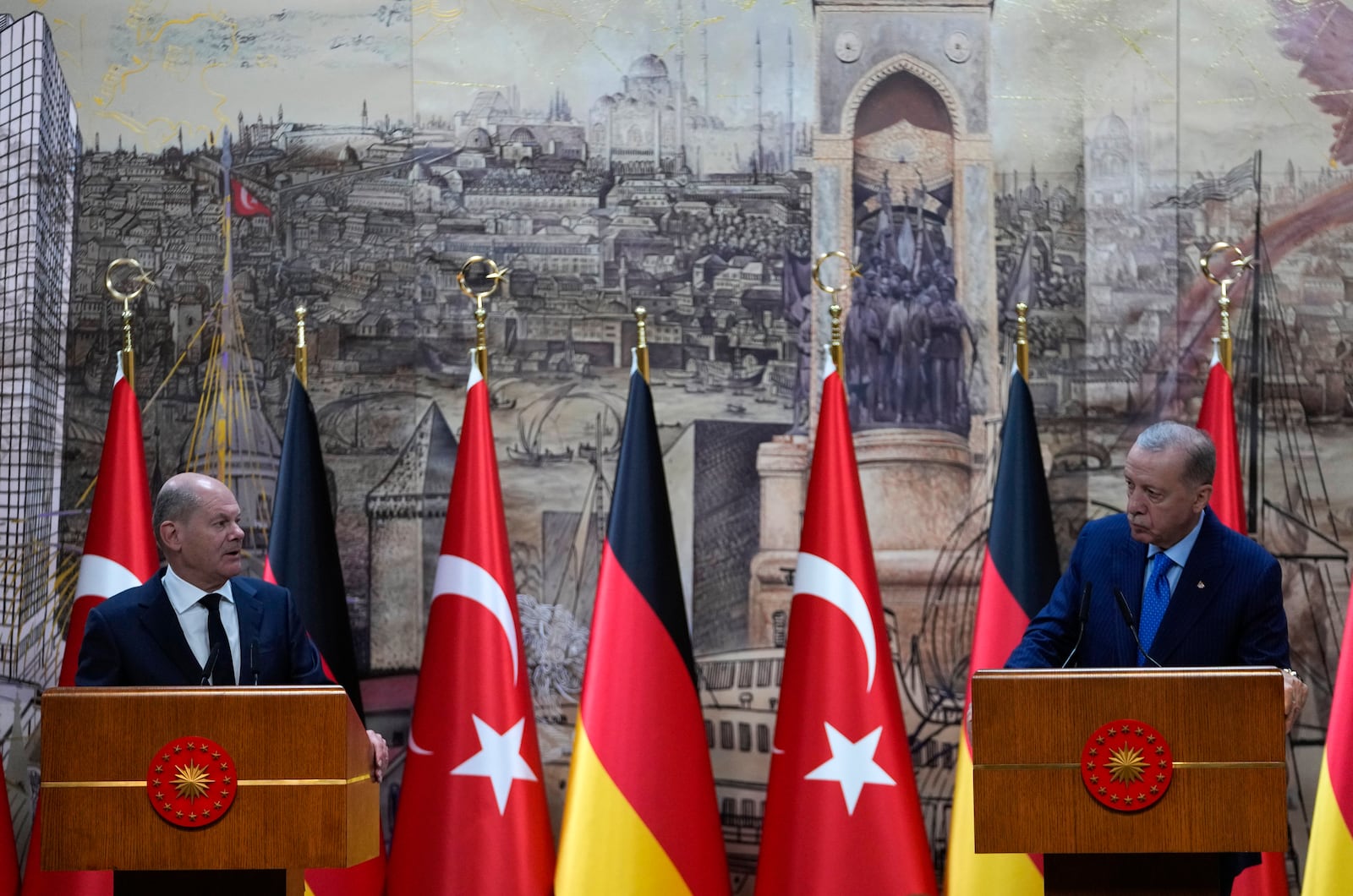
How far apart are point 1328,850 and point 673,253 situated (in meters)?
2.85

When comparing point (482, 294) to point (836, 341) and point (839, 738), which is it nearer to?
point (836, 341)

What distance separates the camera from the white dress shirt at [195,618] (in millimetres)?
3629

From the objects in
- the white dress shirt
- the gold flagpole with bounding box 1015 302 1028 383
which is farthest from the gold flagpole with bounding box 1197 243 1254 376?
the white dress shirt

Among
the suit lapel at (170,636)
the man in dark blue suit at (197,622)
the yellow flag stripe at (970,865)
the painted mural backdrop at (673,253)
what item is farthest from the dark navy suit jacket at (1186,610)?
the suit lapel at (170,636)

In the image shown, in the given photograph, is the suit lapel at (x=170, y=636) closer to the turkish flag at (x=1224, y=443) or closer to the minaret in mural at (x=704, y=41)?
the minaret in mural at (x=704, y=41)

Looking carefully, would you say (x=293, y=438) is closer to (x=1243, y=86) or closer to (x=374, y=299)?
(x=374, y=299)

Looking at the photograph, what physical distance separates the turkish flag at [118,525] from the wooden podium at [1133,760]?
2.83 m

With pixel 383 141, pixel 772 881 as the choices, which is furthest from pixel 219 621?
pixel 383 141

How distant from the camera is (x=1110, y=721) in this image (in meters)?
3.02

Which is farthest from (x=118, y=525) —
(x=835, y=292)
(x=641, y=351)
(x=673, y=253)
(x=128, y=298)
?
(x=835, y=292)

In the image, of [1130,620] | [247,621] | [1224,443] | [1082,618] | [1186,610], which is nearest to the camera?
[1130,620]

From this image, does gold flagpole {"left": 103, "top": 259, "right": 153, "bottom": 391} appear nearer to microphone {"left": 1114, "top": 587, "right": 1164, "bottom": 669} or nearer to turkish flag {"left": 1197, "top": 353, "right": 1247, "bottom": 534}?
microphone {"left": 1114, "top": 587, "right": 1164, "bottom": 669}

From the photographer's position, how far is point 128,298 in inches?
197

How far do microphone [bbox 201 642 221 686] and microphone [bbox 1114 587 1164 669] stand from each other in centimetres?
208
